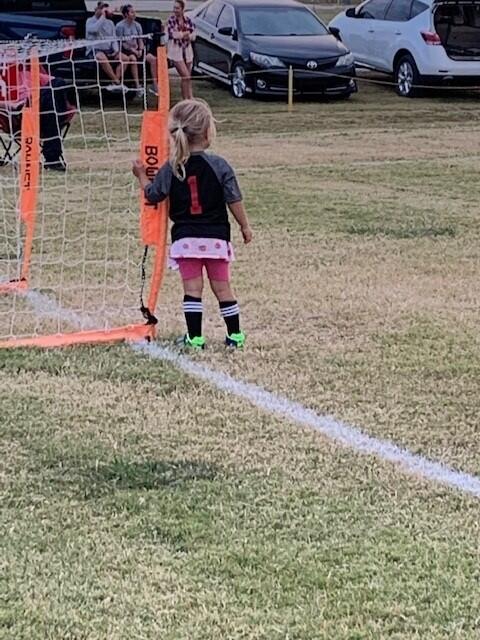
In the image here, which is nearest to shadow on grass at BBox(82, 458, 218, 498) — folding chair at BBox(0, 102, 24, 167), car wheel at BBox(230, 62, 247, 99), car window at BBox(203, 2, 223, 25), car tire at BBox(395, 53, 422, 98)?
folding chair at BBox(0, 102, 24, 167)

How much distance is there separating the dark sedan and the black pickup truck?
1.56 meters

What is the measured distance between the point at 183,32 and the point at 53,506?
16105 millimetres

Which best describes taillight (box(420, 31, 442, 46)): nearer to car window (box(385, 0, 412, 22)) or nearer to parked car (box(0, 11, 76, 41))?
car window (box(385, 0, 412, 22))

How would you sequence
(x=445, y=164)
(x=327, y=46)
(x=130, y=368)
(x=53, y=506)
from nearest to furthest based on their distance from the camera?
1. (x=53, y=506)
2. (x=130, y=368)
3. (x=445, y=164)
4. (x=327, y=46)

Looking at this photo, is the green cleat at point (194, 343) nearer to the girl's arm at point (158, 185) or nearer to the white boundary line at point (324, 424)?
the white boundary line at point (324, 424)

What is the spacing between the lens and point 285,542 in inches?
172

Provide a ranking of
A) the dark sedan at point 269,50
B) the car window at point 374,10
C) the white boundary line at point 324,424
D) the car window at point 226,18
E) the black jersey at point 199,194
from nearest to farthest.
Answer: the white boundary line at point 324,424 → the black jersey at point 199,194 → the dark sedan at point 269,50 → the car window at point 226,18 → the car window at point 374,10

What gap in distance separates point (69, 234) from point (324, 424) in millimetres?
4719

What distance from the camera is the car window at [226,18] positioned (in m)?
21.4

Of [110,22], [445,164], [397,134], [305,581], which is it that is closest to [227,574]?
[305,581]

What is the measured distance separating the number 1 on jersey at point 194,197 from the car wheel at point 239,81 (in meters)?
14.6

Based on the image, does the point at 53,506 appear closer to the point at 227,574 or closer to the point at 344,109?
the point at 227,574

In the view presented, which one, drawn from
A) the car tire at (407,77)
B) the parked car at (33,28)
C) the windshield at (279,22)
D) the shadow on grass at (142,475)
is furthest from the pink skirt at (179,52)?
the shadow on grass at (142,475)

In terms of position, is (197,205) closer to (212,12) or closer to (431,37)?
(431,37)
